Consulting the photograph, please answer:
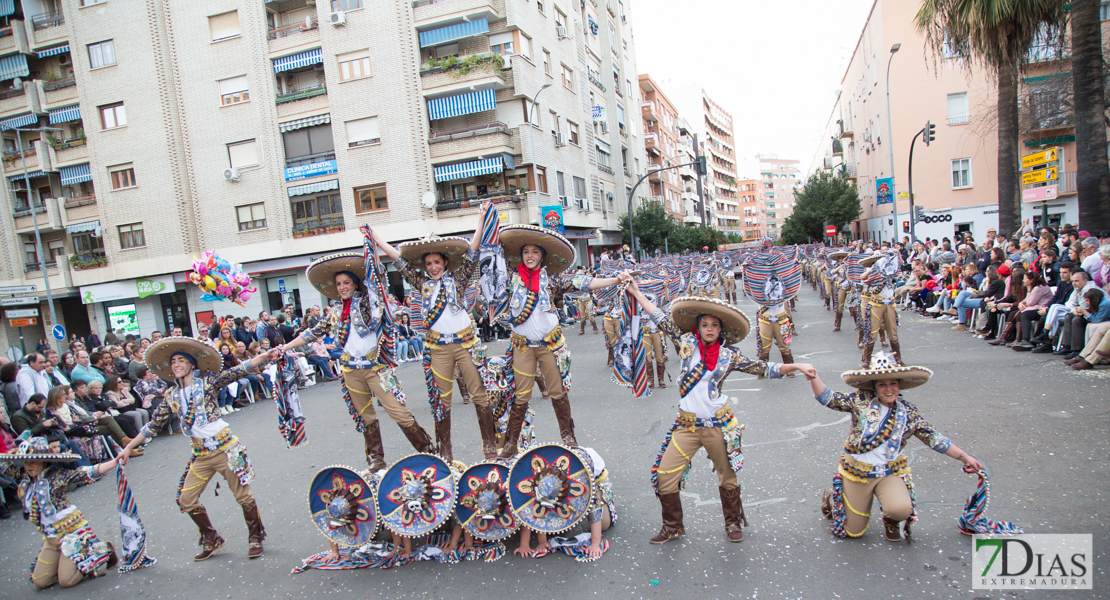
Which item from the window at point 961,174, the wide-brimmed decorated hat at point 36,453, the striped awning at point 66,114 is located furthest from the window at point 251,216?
the window at point 961,174

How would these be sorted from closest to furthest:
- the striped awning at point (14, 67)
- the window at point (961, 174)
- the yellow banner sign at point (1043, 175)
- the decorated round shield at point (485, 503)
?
1. the decorated round shield at point (485, 503)
2. the yellow banner sign at point (1043, 175)
3. the striped awning at point (14, 67)
4. the window at point (961, 174)

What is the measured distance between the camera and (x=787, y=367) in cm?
421

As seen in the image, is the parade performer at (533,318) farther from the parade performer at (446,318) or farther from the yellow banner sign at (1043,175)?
the yellow banner sign at (1043,175)

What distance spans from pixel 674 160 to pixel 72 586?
60.0 m

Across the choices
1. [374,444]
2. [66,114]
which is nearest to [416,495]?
[374,444]

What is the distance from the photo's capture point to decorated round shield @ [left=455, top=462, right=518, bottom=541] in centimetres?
460

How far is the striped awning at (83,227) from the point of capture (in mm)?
28141

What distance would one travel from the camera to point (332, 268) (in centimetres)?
575

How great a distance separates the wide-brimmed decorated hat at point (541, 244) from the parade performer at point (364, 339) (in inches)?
48.9

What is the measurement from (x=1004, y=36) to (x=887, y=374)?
15.8m

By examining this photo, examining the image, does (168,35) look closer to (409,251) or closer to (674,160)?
(409,251)

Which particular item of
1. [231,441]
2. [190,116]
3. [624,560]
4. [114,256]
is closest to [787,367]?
[624,560]

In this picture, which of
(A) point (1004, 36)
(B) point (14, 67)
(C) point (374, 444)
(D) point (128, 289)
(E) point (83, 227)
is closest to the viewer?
(C) point (374, 444)

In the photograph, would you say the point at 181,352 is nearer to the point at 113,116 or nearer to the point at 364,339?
the point at 364,339
